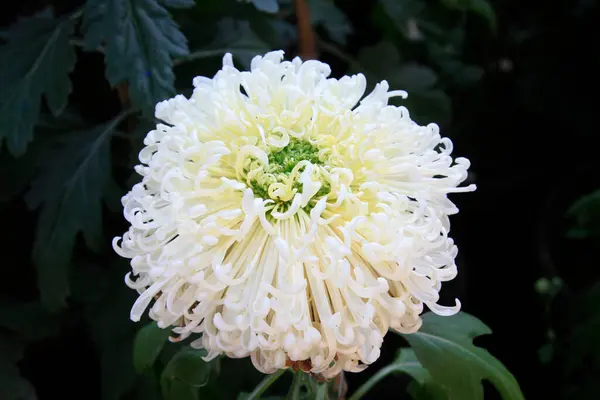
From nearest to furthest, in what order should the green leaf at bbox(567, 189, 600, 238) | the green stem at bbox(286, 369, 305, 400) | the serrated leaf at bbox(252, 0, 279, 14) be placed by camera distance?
the green stem at bbox(286, 369, 305, 400)
the serrated leaf at bbox(252, 0, 279, 14)
the green leaf at bbox(567, 189, 600, 238)

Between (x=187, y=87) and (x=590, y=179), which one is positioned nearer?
(x=187, y=87)

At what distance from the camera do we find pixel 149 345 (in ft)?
1.77

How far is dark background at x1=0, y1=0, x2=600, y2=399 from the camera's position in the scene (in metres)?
0.96

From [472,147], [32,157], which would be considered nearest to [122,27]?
[32,157]

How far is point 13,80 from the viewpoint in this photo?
0.67 m

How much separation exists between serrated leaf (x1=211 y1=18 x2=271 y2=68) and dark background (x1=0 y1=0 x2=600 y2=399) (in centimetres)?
30

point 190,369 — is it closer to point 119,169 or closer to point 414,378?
point 414,378

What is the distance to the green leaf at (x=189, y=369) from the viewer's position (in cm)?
51

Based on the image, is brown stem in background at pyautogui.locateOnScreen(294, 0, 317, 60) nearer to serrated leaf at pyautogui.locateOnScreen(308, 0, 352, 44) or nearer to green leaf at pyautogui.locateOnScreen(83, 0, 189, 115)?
serrated leaf at pyautogui.locateOnScreen(308, 0, 352, 44)

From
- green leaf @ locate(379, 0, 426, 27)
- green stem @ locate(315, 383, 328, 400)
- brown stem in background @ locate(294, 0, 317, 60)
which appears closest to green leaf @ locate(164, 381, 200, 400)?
green stem @ locate(315, 383, 328, 400)

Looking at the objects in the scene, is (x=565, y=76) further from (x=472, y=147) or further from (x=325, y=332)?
(x=325, y=332)

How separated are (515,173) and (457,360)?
0.95 metres

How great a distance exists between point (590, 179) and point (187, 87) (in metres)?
0.88

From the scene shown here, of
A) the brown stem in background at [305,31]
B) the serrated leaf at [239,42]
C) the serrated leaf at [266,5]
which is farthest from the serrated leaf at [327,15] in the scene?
the serrated leaf at [266,5]
